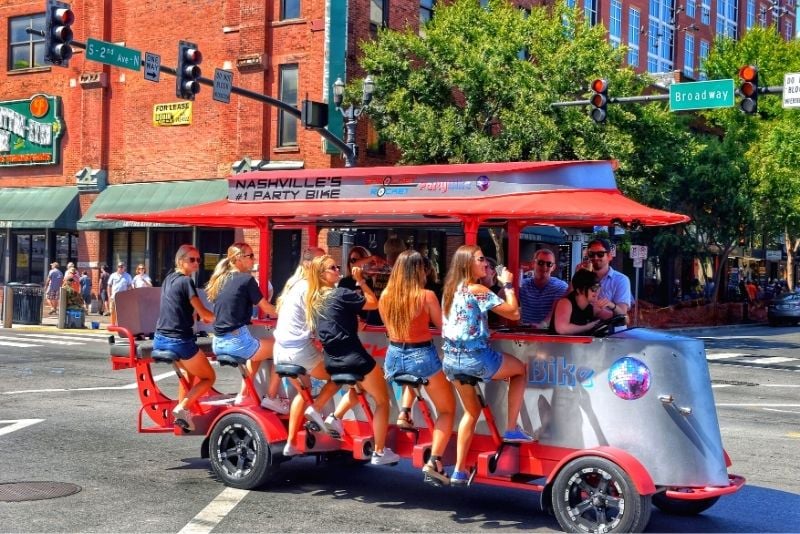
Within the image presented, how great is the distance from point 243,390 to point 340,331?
1.38 metres

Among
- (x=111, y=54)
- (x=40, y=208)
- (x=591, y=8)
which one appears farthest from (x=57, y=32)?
(x=591, y=8)

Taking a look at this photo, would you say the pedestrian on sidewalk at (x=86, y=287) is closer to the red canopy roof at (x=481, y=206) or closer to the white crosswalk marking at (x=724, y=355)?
the white crosswalk marking at (x=724, y=355)

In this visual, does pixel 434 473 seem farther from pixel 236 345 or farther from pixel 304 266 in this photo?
pixel 236 345

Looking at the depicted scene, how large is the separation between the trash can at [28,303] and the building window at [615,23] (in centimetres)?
3201

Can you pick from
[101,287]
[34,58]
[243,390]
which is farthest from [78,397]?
[34,58]

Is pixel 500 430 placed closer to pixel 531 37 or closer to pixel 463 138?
pixel 463 138

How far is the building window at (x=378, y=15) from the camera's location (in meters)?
29.5

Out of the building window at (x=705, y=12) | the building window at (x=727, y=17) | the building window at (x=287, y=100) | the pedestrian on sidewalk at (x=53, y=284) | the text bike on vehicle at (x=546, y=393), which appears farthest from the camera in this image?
the building window at (x=727, y=17)

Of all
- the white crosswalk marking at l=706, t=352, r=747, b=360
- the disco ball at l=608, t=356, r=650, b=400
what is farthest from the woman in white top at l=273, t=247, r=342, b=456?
the white crosswalk marking at l=706, t=352, r=747, b=360

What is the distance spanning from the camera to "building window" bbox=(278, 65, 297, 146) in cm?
2948

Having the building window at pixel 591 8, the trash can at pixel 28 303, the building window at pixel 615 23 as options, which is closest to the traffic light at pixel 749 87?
the trash can at pixel 28 303

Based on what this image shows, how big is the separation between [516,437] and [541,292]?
78.2 inches

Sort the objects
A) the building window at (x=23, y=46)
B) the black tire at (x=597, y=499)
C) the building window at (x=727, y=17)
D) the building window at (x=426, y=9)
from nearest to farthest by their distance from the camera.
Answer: the black tire at (x=597, y=499) < the building window at (x=426, y=9) < the building window at (x=23, y=46) < the building window at (x=727, y=17)

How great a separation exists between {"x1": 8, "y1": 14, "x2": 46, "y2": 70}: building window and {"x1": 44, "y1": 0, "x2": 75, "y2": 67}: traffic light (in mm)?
17931
